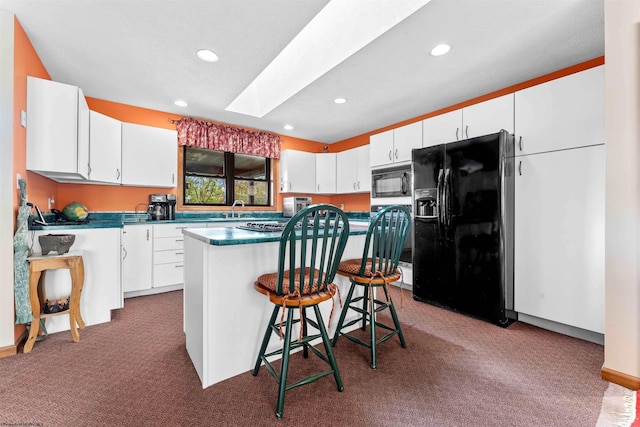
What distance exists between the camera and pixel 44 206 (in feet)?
8.86

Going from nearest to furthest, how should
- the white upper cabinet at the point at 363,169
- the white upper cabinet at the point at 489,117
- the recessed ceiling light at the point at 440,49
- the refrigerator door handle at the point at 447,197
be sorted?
the recessed ceiling light at the point at 440,49, the white upper cabinet at the point at 489,117, the refrigerator door handle at the point at 447,197, the white upper cabinet at the point at 363,169

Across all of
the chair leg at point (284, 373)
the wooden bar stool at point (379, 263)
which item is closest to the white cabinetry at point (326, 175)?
the wooden bar stool at point (379, 263)

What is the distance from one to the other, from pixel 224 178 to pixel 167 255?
5.23ft

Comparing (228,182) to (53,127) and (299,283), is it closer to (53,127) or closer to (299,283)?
(53,127)

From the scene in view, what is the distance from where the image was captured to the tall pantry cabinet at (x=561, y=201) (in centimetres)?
213

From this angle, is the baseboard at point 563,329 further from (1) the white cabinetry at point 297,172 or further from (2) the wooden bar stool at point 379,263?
(1) the white cabinetry at point 297,172

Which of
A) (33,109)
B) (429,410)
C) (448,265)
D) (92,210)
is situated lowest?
(429,410)

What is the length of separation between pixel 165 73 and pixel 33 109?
1.10 metres

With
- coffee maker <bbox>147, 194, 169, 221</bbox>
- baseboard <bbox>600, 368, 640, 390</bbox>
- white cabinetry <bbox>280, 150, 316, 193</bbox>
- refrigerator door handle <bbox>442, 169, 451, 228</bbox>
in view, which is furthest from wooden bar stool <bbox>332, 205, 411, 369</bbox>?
white cabinetry <bbox>280, 150, 316, 193</bbox>

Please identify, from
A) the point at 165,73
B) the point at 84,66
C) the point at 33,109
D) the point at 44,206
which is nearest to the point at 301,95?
the point at 165,73

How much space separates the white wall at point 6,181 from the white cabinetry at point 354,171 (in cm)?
388

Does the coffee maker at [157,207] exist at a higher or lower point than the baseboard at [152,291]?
higher

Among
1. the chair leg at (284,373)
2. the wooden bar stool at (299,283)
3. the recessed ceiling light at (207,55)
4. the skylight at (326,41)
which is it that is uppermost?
the skylight at (326,41)

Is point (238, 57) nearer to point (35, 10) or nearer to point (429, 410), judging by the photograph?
point (35, 10)
